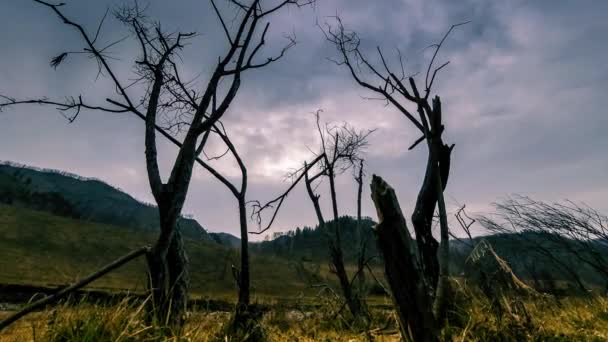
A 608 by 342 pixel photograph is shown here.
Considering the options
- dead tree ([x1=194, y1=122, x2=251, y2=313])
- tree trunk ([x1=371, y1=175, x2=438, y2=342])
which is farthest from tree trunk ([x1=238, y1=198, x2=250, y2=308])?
tree trunk ([x1=371, y1=175, x2=438, y2=342])

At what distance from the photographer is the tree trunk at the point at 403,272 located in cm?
236

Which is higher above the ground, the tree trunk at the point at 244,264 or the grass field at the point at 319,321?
the tree trunk at the point at 244,264

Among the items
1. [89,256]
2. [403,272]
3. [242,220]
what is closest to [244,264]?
[242,220]

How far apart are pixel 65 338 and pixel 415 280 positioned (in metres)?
2.94

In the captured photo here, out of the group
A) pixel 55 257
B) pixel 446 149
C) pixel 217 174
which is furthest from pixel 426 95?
pixel 55 257

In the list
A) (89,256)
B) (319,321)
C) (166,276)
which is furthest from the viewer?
(89,256)

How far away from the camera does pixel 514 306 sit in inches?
136

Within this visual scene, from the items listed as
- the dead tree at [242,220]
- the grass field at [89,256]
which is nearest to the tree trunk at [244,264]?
the dead tree at [242,220]

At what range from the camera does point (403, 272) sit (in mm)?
2410

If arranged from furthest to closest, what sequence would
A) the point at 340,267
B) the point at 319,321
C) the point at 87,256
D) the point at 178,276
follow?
the point at 87,256 → the point at 340,267 → the point at 319,321 → the point at 178,276

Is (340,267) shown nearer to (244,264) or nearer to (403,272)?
(244,264)

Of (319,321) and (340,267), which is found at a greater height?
(340,267)

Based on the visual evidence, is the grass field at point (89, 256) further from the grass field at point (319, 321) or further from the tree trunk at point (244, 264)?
the tree trunk at point (244, 264)

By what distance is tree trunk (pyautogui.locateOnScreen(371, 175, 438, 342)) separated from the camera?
236 cm
